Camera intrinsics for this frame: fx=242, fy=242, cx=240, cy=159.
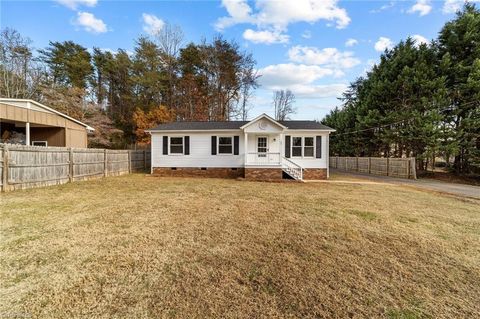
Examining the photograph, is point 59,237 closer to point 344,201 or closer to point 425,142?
point 344,201

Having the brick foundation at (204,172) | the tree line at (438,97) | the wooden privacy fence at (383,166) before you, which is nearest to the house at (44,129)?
the brick foundation at (204,172)

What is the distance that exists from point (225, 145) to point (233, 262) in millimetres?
Answer: 12259

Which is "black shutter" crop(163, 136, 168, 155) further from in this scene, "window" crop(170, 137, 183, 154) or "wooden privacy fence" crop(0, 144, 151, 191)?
"wooden privacy fence" crop(0, 144, 151, 191)

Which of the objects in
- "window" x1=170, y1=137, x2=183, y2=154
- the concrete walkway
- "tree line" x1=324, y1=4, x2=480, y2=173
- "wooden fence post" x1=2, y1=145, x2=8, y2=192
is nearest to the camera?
"wooden fence post" x1=2, y1=145, x2=8, y2=192

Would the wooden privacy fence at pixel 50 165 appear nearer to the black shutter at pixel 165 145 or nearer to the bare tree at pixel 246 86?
the black shutter at pixel 165 145

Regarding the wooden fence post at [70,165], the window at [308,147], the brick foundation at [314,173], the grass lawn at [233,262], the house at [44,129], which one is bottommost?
the grass lawn at [233,262]

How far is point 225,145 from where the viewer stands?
15.5 metres

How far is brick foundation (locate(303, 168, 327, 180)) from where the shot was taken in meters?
15.2

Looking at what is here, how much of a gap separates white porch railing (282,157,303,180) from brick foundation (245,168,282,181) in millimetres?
829

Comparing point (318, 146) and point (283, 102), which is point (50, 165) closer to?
point (318, 146)

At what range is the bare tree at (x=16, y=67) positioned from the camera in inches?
868

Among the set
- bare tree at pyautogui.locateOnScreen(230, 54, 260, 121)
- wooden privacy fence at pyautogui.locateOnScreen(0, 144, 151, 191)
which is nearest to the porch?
wooden privacy fence at pyautogui.locateOnScreen(0, 144, 151, 191)

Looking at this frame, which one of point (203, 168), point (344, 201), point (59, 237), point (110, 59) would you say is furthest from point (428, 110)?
point (110, 59)

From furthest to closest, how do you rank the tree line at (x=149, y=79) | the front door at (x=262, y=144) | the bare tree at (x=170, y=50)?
the bare tree at (x=170, y=50) < the tree line at (x=149, y=79) < the front door at (x=262, y=144)
